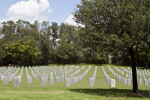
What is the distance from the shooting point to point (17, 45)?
63.8 meters

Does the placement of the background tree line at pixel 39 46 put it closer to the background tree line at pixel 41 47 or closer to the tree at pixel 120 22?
the background tree line at pixel 41 47

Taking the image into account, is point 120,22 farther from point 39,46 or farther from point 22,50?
point 39,46

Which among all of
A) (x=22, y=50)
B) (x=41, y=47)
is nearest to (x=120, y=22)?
(x=22, y=50)

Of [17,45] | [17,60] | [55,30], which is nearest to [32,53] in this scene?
[17,45]

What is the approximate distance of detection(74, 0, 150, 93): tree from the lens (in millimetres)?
11547

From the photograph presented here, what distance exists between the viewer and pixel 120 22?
12.0 metres

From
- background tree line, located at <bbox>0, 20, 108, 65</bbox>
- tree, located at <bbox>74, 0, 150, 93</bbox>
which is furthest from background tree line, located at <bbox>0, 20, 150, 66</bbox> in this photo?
→ tree, located at <bbox>74, 0, 150, 93</bbox>

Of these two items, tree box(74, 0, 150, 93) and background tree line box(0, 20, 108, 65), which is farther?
background tree line box(0, 20, 108, 65)

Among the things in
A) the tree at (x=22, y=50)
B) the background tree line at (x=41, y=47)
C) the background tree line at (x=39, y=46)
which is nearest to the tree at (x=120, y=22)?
the background tree line at (x=41, y=47)

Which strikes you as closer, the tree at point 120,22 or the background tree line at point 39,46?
the tree at point 120,22

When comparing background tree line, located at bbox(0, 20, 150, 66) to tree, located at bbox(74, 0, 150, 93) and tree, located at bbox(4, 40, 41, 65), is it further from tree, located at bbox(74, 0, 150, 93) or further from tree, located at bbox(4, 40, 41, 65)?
tree, located at bbox(74, 0, 150, 93)

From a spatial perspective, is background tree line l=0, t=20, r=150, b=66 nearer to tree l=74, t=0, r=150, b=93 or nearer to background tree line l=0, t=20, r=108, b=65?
background tree line l=0, t=20, r=108, b=65

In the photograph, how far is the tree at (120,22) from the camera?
455 inches

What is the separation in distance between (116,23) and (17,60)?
64.4m
